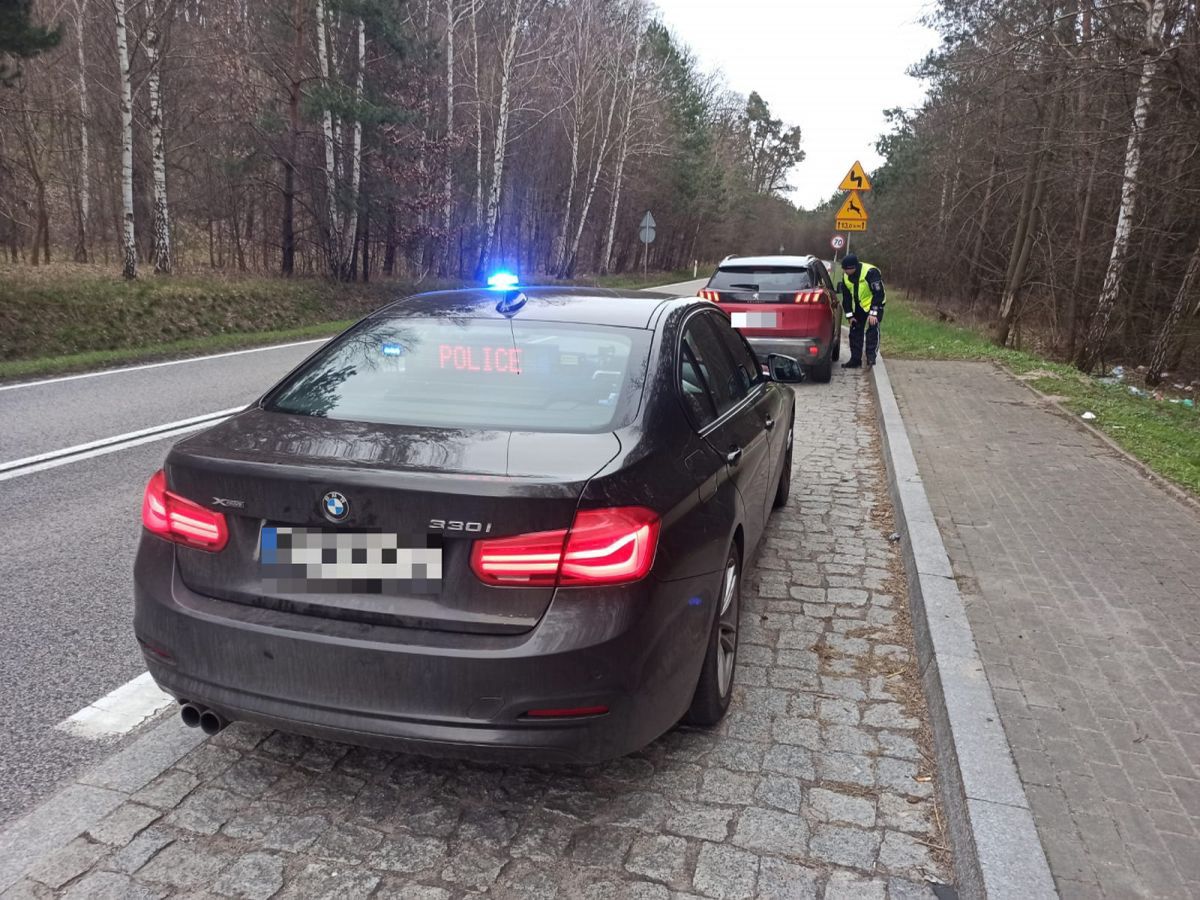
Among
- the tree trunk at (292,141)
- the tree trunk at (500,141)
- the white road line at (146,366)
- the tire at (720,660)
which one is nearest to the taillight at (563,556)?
the tire at (720,660)

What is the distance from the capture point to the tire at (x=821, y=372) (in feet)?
39.3

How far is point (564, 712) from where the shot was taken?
235 cm

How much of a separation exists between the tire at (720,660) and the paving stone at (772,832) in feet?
1.41

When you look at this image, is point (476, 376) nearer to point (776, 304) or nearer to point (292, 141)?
point (776, 304)

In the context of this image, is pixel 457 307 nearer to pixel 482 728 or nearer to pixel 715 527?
pixel 715 527

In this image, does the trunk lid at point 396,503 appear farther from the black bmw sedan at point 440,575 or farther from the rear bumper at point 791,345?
the rear bumper at point 791,345

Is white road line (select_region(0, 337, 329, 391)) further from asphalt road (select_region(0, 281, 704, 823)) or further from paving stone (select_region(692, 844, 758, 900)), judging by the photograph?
paving stone (select_region(692, 844, 758, 900))

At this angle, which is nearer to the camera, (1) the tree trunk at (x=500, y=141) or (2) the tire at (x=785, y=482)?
(2) the tire at (x=785, y=482)

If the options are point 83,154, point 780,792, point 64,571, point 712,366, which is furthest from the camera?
point 83,154

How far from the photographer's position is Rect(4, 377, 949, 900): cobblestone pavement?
2.38 metres

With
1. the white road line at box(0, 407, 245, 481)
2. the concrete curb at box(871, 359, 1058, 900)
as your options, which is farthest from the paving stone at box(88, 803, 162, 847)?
the white road line at box(0, 407, 245, 481)

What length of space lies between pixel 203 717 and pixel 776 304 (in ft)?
31.7

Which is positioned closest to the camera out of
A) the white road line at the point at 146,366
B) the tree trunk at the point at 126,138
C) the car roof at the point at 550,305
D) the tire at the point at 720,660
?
the tire at the point at 720,660

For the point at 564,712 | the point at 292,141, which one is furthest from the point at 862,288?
the point at 292,141
